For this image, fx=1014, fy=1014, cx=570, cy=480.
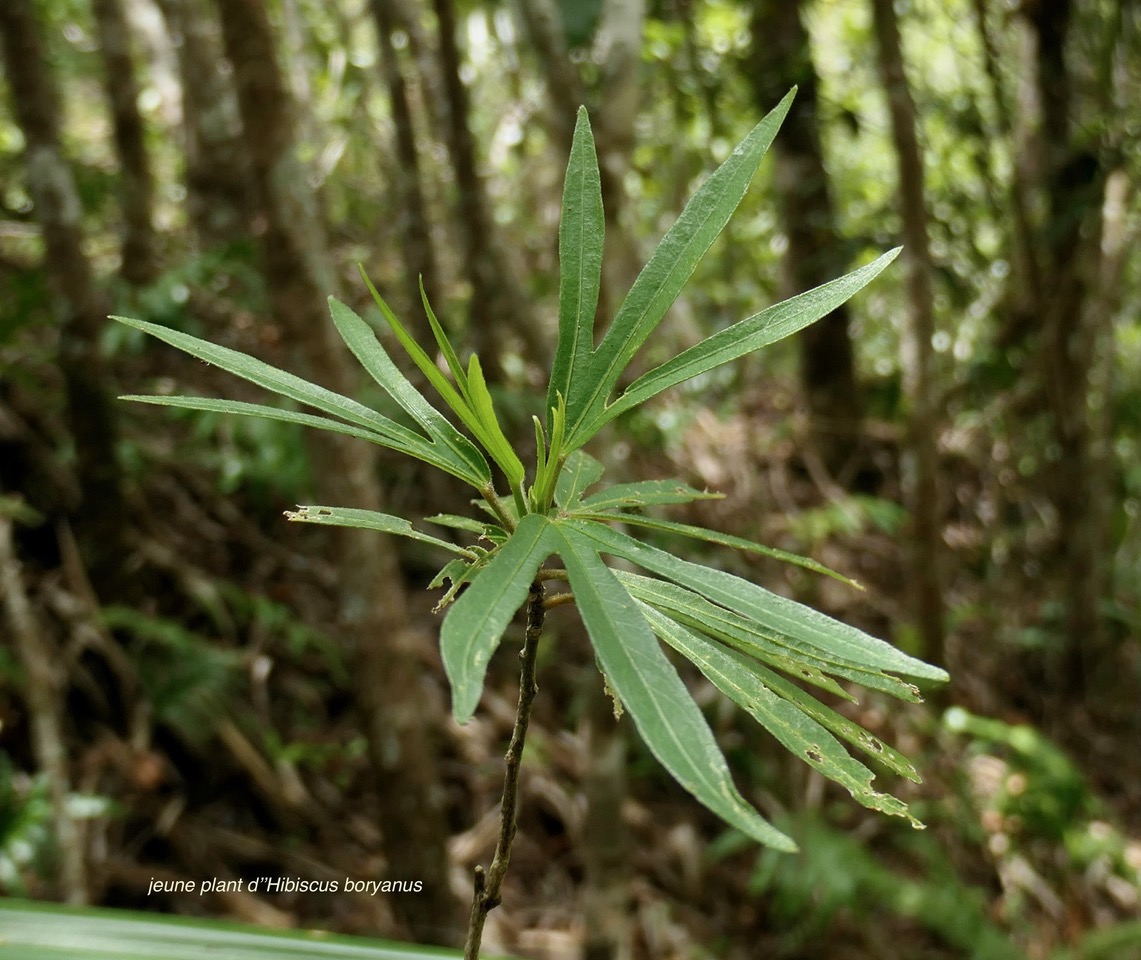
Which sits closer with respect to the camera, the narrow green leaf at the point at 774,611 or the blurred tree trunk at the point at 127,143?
the narrow green leaf at the point at 774,611

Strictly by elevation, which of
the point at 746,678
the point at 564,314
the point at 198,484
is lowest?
the point at 198,484

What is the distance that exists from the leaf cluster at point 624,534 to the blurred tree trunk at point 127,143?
187 inches

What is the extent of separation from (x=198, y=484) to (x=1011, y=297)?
14.2 feet

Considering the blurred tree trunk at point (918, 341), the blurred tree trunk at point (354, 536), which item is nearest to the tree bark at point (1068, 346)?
the blurred tree trunk at point (918, 341)

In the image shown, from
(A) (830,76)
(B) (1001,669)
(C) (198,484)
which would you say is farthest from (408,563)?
(A) (830,76)

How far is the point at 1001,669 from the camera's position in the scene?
18.4ft

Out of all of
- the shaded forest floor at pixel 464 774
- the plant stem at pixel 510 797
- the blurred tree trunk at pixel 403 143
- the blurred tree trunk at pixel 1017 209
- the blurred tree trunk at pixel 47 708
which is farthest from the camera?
the blurred tree trunk at pixel 403 143

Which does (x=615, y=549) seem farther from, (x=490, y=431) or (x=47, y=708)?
(x=47, y=708)

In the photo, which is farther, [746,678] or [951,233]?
[951,233]

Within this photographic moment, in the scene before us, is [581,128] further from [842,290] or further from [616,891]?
[616,891]

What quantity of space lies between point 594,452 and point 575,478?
77.8 inches

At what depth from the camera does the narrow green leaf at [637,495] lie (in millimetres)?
787

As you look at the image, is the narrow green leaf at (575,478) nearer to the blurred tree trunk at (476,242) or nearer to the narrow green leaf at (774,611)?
the narrow green leaf at (774,611)

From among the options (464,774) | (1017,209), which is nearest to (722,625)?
(464,774)
